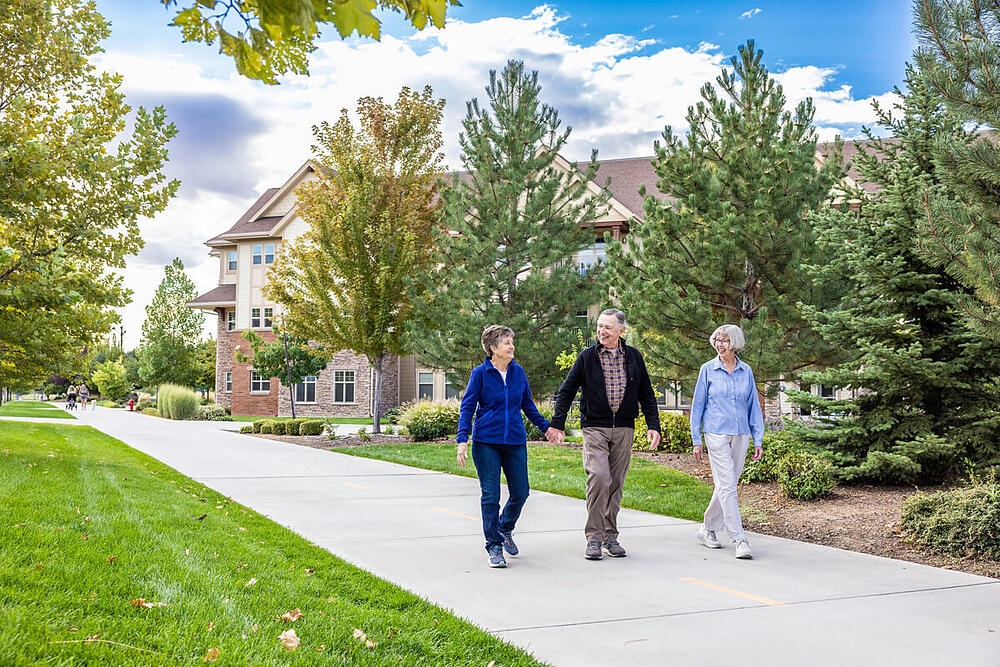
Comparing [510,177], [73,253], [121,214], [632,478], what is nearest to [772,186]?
[632,478]

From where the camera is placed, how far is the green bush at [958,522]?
694 centimetres

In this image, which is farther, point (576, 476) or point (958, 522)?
point (576, 476)

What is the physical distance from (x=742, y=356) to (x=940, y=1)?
647 cm

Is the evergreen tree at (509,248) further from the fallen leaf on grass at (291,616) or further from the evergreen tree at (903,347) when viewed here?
the fallen leaf on grass at (291,616)

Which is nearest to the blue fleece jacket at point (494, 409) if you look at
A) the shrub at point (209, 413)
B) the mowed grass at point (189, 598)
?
the mowed grass at point (189, 598)

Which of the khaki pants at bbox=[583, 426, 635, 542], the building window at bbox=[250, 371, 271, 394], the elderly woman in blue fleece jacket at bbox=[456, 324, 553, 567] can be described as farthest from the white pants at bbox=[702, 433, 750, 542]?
the building window at bbox=[250, 371, 271, 394]

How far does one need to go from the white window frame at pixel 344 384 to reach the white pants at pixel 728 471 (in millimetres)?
36354

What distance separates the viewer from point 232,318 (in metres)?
47.4

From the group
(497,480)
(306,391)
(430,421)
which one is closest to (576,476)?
(497,480)

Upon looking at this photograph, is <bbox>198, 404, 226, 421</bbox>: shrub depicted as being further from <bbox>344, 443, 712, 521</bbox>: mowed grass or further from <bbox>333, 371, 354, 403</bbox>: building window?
<bbox>344, 443, 712, 521</bbox>: mowed grass

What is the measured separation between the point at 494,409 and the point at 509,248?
47.3 ft

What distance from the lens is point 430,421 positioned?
72.4ft

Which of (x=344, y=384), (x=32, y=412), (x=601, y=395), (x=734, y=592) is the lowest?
(x=32, y=412)

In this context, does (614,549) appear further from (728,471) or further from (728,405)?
(728,405)
